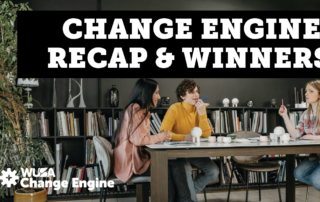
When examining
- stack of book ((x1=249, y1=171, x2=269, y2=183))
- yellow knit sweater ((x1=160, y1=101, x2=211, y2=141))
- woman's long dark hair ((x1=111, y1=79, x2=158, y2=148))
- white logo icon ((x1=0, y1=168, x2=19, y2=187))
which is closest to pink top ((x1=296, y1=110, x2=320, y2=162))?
yellow knit sweater ((x1=160, y1=101, x2=211, y2=141))

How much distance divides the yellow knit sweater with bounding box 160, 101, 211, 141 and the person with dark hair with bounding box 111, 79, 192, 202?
0.49 m

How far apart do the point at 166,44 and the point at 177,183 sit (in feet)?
7.22

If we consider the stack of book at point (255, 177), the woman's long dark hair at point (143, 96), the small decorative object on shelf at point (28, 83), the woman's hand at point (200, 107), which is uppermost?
the small decorative object on shelf at point (28, 83)

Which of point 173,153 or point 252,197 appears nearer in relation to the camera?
point 173,153

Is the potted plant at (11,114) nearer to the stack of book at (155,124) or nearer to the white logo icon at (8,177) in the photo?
the white logo icon at (8,177)

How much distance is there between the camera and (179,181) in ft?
7.26

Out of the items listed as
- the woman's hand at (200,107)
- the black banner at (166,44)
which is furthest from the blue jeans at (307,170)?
the black banner at (166,44)

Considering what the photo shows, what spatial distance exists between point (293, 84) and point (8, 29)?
3.95 meters

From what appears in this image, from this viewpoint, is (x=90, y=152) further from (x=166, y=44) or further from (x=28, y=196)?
(x=166, y=44)

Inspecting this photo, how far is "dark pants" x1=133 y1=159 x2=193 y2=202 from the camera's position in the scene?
221 cm

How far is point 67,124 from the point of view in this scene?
136 inches

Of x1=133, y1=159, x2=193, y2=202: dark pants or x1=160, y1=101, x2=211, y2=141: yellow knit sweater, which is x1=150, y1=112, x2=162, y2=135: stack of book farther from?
x1=133, y1=159, x2=193, y2=202: dark pants

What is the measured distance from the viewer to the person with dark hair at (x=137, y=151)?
2.17 metres

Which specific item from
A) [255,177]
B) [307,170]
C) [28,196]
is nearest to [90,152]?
[28,196]
